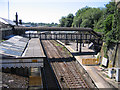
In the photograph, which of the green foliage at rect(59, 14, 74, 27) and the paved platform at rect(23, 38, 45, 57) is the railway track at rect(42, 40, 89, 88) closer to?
the paved platform at rect(23, 38, 45, 57)

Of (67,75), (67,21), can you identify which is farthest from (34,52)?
(67,21)

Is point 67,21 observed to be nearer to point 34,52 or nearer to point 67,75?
point 67,75

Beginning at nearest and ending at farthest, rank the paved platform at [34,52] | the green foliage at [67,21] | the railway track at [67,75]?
the paved platform at [34,52], the railway track at [67,75], the green foliage at [67,21]

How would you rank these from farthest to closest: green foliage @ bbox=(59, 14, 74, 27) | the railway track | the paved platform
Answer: green foliage @ bbox=(59, 14, 74, 27), the railway track, the paved platform

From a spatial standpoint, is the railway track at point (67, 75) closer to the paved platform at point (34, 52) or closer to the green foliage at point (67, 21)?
the paved platform at point (34, 52)

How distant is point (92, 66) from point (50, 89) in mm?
9955

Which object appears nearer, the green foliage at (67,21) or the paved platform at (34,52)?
the paved platform at (34,52)

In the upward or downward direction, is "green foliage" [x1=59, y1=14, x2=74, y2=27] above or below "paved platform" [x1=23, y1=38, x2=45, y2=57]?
above

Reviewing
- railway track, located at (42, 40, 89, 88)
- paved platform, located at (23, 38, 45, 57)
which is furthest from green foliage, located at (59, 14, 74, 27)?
paved platform, located at (23, 38, 45, 57)

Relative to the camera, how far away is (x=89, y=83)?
1591cm

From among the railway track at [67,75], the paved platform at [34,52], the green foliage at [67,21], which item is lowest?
the railway track at [67,75]

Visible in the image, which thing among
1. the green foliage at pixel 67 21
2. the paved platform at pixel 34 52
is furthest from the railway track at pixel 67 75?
the green foliage at pixel 67 21

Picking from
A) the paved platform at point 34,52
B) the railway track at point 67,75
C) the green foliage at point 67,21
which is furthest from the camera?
→ the green foliage at point 67,21

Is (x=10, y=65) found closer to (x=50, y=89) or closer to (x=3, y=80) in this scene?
(x=3, y=80)
